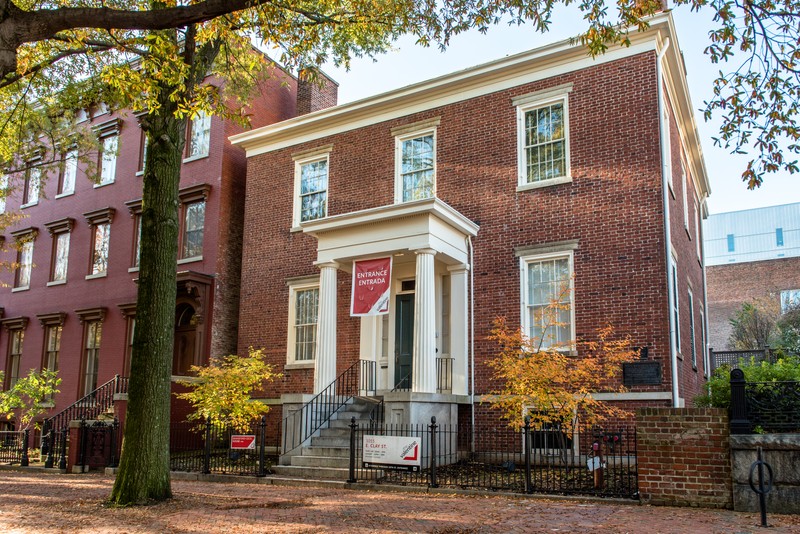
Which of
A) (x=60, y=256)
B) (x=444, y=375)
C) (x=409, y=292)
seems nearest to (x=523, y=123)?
(x=409, y=292)

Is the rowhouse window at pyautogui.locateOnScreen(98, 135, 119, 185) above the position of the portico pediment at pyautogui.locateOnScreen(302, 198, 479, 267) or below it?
above

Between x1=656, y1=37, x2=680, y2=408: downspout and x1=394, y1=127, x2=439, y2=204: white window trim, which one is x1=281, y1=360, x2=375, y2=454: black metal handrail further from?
x1=656, y1=37, x2=680, y2=408: downspout

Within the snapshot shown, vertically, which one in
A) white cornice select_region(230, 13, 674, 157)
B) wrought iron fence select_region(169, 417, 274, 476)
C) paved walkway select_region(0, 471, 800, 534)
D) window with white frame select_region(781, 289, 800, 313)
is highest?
white cornice select_region(230, 13, 674, 157)

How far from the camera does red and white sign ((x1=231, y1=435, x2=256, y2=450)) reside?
14.0 metres

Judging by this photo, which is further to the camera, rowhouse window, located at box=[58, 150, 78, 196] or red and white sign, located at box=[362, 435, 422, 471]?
rowhouse window, located at box=[58, 150, 78, 196]

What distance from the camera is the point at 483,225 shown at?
1644 cm

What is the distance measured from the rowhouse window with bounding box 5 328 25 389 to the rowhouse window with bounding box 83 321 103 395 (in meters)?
4.01

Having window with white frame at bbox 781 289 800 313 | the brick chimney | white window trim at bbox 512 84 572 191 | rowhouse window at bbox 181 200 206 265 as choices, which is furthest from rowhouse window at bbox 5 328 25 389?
window with white frame at bbox 781 289 800 313

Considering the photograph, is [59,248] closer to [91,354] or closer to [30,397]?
[91,354]

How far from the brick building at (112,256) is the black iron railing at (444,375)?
280 inches

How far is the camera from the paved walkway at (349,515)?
27.3ft

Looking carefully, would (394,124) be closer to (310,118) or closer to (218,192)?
(310,118)

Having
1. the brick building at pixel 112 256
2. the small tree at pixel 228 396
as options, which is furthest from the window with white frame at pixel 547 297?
the brick building at pixel 112 256

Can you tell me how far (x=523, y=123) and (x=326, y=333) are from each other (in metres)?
6.55
